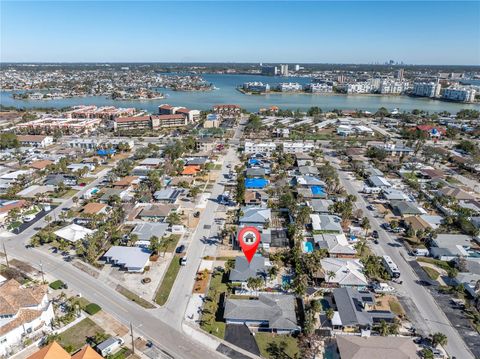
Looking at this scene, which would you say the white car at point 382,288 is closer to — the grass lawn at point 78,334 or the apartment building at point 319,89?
the grass lawn at point 78,334

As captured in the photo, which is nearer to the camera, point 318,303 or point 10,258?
point 318,303

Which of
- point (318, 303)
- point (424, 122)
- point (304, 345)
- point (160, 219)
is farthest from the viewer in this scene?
point (424, 122)

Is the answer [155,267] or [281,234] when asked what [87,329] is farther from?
[281,234]

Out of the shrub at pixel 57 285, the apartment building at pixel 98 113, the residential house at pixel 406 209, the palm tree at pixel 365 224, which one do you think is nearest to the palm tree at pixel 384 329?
the palm tree at pixel 365 224

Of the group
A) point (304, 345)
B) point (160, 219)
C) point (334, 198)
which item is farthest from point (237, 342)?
point (334, 198)

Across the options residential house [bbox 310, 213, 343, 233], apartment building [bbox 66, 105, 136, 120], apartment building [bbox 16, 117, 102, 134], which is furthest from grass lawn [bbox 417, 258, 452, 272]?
apartment building [bbox 66, 105, 136, 120]

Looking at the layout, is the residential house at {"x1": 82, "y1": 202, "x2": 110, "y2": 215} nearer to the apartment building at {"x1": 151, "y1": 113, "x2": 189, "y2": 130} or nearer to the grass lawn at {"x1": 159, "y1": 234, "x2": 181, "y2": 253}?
the grass lawn at {"x1": 159, "y1": 234, "x2": 181, "y2": 253}

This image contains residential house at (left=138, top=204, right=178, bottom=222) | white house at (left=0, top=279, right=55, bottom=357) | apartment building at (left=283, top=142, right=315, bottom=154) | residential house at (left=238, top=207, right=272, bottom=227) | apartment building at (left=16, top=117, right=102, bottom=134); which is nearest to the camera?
white house at (left=0, top=279, right=55, bottom=357)
